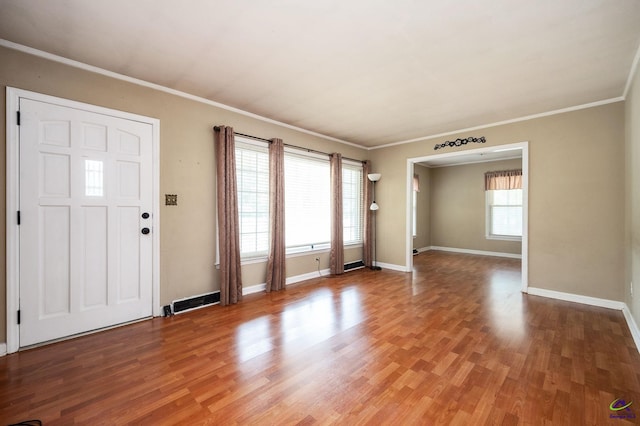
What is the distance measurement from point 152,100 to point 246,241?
2118 mm

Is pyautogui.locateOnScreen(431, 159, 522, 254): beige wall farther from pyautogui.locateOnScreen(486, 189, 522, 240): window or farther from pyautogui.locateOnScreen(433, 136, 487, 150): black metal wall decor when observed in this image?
pyautogui.locateOnScreen(433, 136, 487, 150): black metal wall decor

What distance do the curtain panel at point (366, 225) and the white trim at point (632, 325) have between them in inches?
147

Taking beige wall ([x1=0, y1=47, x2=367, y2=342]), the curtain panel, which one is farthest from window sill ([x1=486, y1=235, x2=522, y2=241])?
beige wall ([x1=0, y1=47, x2=367, y2=342])

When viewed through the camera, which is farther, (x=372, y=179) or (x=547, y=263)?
(x=372, y=179)

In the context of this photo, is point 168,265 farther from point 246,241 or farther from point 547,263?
point 547,263

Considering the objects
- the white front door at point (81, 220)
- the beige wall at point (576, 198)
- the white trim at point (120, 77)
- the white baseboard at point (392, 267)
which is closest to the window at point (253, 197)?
the white trim at point (120, 77)

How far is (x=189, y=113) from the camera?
11.5 feet

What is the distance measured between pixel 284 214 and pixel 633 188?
415 centimetres

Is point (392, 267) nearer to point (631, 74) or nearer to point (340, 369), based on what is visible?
point (340, 369)

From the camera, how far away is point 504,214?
7.67 metres

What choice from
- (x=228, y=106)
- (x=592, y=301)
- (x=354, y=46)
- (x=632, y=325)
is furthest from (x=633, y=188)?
(x=228, y=106)

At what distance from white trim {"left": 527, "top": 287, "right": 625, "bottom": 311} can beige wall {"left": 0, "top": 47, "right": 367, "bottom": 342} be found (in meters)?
4.35

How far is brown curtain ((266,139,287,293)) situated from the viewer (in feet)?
14.0

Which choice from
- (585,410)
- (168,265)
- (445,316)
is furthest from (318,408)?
(168,265)
